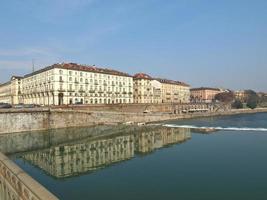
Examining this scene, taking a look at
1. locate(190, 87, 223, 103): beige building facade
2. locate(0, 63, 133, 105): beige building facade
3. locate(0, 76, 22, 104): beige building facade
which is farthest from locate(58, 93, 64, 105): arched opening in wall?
locate(190, 87, 223, 103): beige building facade

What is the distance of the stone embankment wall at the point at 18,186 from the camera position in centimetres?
921

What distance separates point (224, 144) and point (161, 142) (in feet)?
29.2

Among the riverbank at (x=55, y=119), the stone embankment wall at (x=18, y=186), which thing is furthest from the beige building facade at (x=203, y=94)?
the stone embankment wall at (x=18, y=186)

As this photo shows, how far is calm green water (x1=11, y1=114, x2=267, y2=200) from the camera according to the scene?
19.1 meters

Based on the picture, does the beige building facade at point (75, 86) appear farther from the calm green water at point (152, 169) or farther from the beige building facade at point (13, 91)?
the calm green water at point (152, 169)

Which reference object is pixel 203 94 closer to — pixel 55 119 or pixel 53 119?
pixel 55 119

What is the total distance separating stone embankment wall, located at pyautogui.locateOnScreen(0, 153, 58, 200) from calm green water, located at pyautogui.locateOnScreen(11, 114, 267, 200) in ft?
17.2

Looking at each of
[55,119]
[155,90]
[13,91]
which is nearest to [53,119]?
[55,119]

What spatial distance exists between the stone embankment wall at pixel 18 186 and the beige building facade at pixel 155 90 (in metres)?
93.4

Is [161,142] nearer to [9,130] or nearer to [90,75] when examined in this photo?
[9,130]

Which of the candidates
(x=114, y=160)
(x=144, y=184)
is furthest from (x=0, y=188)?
(x=114, y=160)

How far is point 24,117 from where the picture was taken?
50.9 metres

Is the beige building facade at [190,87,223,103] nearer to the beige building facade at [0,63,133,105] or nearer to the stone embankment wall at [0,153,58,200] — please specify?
the beige building facade at [0,63,133,105]

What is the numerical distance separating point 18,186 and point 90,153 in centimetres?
2316
